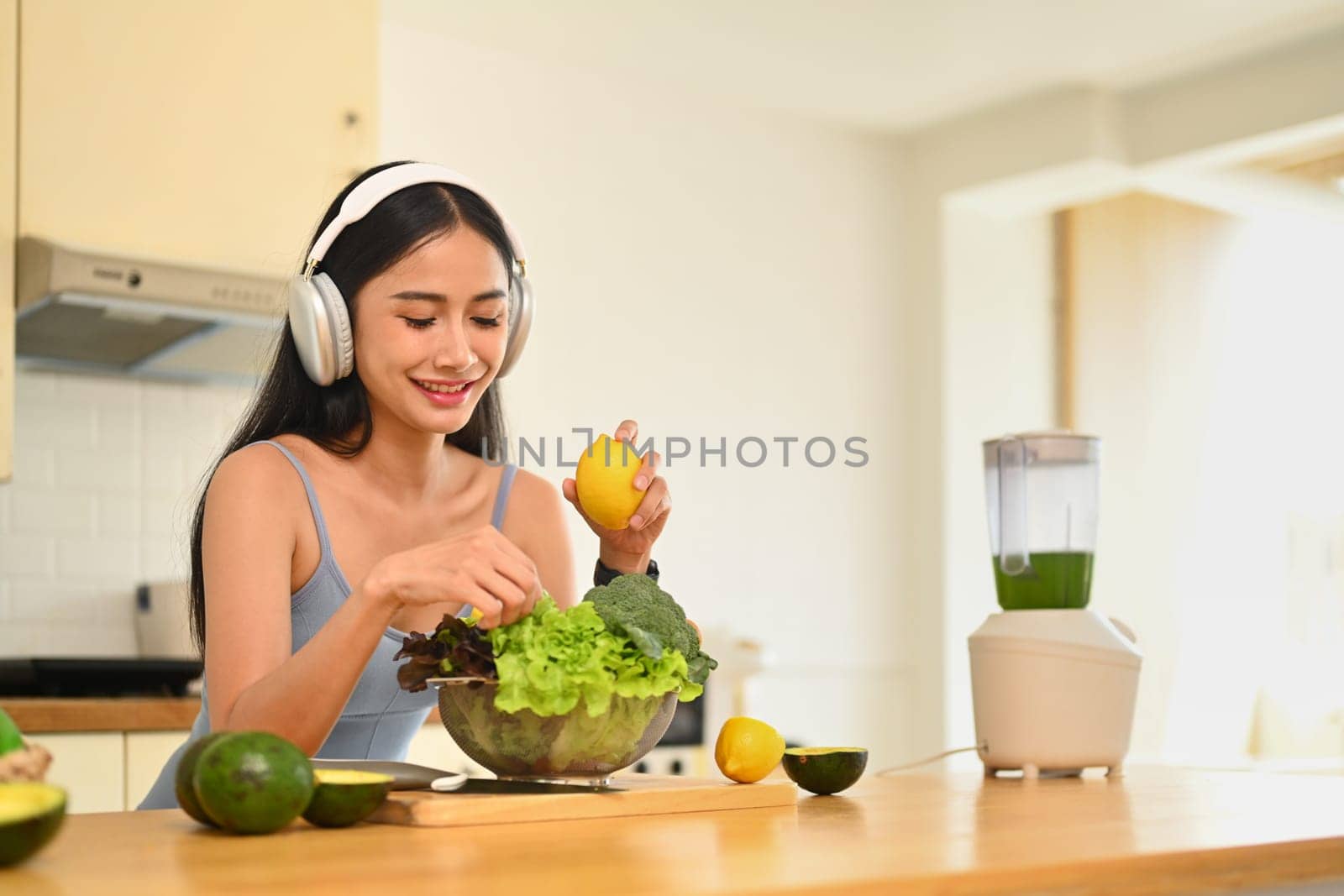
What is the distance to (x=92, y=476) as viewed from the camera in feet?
11.9

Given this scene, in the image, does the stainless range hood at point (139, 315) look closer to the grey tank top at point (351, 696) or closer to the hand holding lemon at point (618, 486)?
the grey tank top at point (351, 696)

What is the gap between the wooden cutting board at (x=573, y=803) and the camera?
1126 millimetres

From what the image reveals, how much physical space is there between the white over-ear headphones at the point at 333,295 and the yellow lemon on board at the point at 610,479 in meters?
0.32

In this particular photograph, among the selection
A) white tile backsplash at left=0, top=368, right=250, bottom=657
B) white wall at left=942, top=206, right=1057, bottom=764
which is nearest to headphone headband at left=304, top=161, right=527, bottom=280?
white tile backsplash at left=0, top=368, right=250, bottom=657

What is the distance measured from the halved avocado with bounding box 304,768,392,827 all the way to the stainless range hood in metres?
1.87

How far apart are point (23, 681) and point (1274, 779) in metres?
2.39

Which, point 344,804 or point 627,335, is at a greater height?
point 627,335

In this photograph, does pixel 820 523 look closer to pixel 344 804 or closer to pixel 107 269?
pixel 107 269

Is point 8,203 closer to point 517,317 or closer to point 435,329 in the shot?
point 517,317

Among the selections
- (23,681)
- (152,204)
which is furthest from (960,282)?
(23,681)

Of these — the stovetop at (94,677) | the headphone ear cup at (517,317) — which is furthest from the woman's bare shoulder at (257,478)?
the stovetop at (94,677)

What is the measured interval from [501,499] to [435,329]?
1.14ft

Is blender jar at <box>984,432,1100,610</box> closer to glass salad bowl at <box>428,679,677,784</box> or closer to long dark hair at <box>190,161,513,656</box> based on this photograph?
long dark hair at <box>190,161,513,656</box>

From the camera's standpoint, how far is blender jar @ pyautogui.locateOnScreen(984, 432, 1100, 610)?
2.06m
